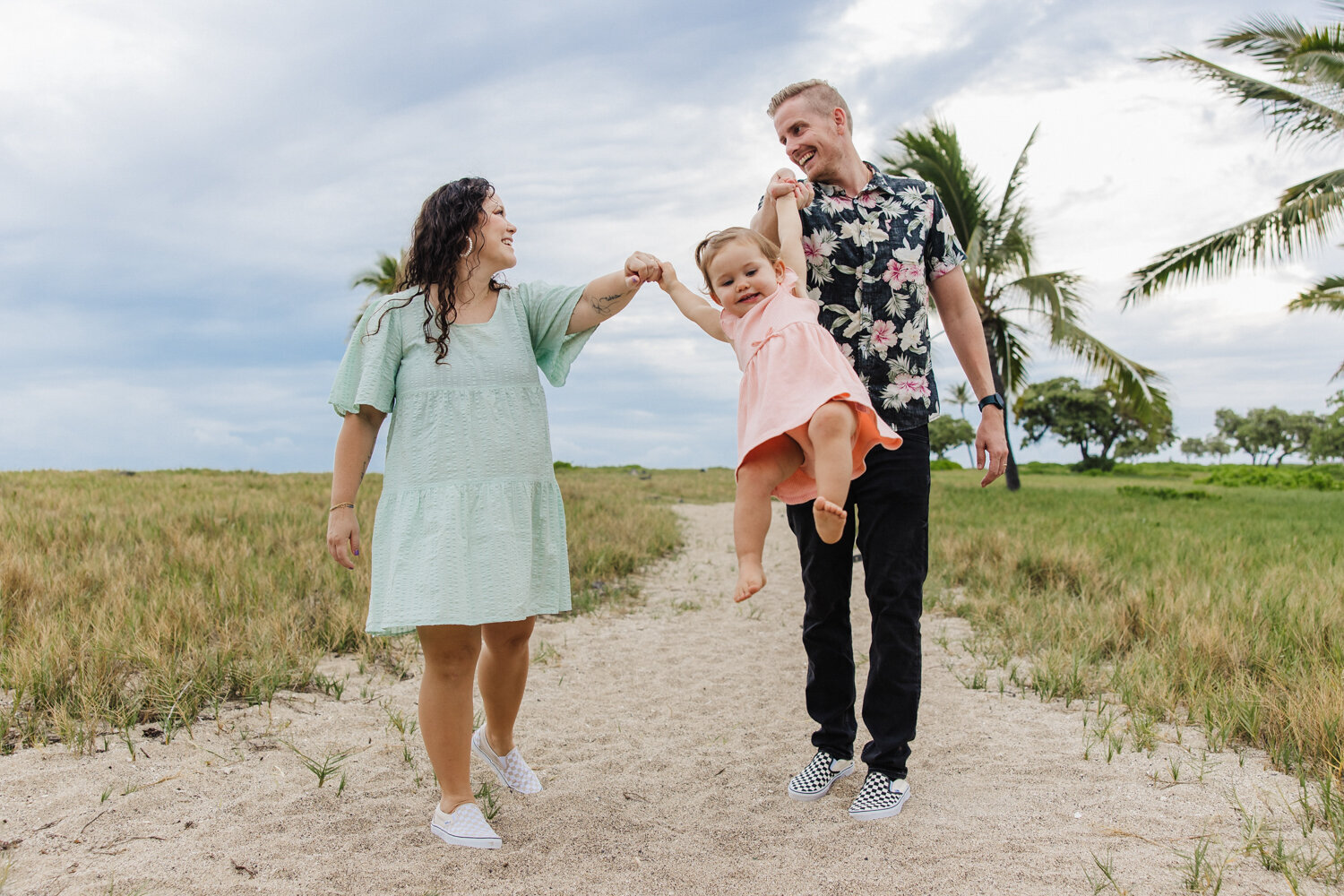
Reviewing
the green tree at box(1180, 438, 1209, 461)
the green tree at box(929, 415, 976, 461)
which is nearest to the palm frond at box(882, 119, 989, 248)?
the green tree at box(929, 415, 976, 461)

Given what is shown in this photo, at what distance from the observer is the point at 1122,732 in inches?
159

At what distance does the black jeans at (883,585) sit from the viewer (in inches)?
120

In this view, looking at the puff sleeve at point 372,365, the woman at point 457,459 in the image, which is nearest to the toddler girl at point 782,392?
the woman at point 457,459

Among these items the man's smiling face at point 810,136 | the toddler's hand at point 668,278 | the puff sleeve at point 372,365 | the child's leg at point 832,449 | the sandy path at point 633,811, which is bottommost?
the sandy path at point 633,811

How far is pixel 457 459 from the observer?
2.89 meters

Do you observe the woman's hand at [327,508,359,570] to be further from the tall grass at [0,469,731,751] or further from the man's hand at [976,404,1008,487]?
the man's hand at [976,404,1008,487]

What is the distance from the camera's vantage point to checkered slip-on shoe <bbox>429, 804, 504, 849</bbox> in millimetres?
3002

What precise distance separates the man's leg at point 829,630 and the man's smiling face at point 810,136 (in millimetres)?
1287

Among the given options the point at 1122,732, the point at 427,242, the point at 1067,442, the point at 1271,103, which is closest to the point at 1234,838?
the point at 1122,732

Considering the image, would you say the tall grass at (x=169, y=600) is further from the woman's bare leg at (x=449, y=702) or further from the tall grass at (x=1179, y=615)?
the tall grass at (x=1179, y=615)

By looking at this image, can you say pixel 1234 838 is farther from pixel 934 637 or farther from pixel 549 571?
pixel 934 637

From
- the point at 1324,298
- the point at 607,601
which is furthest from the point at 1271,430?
the point at 607,601

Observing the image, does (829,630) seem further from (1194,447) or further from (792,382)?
(1194,447)

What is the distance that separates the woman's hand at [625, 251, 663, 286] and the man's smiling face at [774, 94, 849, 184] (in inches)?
26.5
